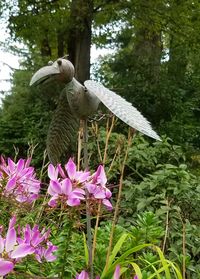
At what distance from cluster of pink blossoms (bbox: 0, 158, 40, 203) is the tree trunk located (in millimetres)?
8113

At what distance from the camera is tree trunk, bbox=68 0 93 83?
A: 967 cm

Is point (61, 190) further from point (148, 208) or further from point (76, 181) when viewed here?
point (148, 208)

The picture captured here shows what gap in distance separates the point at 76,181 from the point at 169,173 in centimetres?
254

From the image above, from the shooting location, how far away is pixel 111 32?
11875 mm

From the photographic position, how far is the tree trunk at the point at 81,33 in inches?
381

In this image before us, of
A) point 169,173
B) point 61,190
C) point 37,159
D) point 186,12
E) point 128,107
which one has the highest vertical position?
point 186,12

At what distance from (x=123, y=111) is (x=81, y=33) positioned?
8868mm

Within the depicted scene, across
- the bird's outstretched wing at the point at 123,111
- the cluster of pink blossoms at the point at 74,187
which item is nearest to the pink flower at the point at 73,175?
the cluster of pink blossoms at the point at 74,187

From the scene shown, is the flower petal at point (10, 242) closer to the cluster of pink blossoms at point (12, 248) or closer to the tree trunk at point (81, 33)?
the cluster of pink blossoms at point (12, 248)

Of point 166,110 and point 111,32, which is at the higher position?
point 111,32

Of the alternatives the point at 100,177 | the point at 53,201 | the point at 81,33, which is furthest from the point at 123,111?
the point at 81,33

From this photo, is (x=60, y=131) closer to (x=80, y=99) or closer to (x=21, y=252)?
(x=80, y=99)

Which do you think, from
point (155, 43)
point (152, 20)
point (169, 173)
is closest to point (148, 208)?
point (169, 173)

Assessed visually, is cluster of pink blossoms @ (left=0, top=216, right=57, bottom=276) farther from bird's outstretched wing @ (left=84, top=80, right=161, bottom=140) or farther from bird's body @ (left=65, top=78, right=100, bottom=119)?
bird's body @ (left=65, top=78, right=100, bottom=119)
